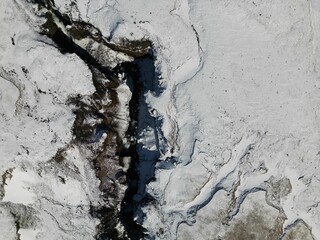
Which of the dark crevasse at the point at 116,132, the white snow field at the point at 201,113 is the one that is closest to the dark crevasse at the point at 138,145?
the dark crevasse at the point at 116,132

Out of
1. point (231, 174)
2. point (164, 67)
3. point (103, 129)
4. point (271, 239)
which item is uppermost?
point (164, 67)

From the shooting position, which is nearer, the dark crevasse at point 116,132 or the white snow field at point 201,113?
the white snow field at point 201,113

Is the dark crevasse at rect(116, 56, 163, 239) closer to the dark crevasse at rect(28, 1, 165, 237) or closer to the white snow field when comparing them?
the dark crevasse at rect(28, 1, 165, 237)

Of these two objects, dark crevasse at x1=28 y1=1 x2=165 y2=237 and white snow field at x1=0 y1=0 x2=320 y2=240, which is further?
dark crevasse at x1=28 y1=1 x2=165 y2=237

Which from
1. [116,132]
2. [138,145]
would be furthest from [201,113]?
[116,132]

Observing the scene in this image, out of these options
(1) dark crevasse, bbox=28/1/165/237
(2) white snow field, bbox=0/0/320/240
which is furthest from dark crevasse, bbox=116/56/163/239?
(2) white snow field, bbox=0/0/320/240

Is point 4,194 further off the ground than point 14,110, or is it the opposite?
point 14,110

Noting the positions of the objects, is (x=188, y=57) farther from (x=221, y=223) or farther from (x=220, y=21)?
(x=221, y=223)

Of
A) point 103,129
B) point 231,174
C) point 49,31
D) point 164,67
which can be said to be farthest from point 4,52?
point 231,174

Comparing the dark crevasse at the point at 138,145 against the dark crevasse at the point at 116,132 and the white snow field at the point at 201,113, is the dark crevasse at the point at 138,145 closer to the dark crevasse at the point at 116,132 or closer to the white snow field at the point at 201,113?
the dark crevasse at the point at 116,132
